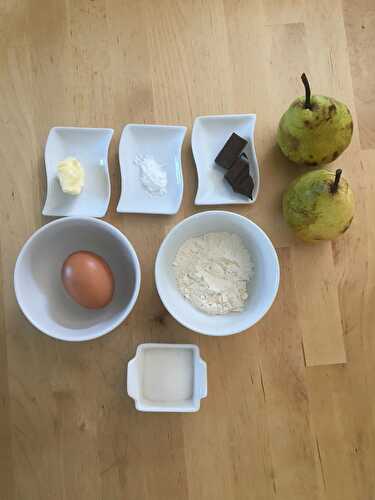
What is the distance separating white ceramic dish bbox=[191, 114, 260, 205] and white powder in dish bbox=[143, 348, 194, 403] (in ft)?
0.95

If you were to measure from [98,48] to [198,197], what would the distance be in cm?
38

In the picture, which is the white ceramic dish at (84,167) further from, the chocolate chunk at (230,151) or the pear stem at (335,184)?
the pear stem at (335,184)

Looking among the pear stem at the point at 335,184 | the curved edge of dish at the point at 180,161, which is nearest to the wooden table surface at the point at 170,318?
the curved edge of dish at the point at 180,161

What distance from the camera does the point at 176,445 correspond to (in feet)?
2.82

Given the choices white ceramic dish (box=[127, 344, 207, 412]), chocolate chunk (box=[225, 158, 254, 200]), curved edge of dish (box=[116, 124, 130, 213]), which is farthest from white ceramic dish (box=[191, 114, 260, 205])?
white ceramic dish (box=[127, 344, 207, 412])

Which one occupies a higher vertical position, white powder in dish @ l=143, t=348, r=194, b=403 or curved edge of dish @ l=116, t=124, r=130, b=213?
curved edge of dish @ l=116, t=124, r=130, b=213

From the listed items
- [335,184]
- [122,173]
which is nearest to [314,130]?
Answer: [335,184]

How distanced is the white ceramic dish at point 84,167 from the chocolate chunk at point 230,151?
22 cm

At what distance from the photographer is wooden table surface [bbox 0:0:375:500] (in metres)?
0.86

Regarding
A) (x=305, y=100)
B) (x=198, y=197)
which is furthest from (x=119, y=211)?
(x=305, y=100)

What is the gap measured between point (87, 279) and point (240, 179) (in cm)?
34

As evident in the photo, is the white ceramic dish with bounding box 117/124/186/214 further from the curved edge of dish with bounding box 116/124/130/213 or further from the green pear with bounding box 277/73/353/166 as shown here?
the green pear with bounding box 277/73/353/166

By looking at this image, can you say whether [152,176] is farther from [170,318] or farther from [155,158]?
[170,318]

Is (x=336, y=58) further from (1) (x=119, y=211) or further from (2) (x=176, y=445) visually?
(2) (x=176, y=445)
